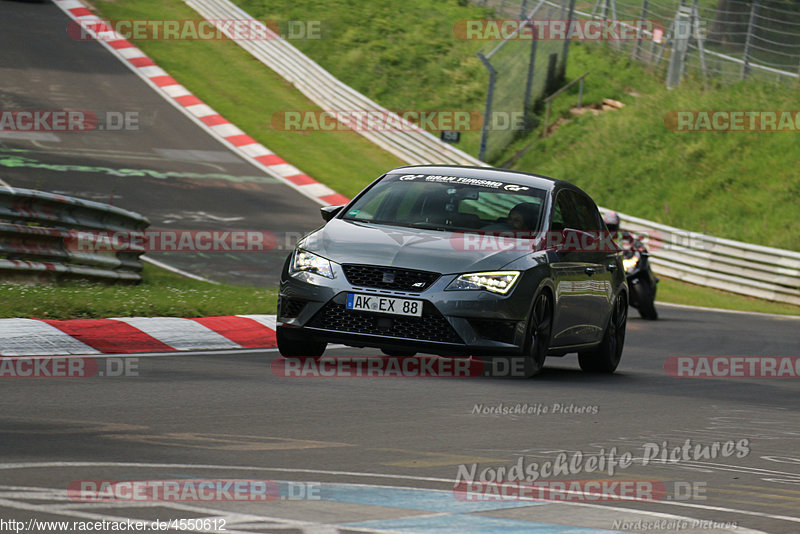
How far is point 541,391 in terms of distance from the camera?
9.42 m

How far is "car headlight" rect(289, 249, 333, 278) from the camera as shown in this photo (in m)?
Answer: 9.59

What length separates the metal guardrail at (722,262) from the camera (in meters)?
26.3

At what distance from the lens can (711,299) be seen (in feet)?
83.5

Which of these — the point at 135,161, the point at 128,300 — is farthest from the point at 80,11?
the point at 128,300

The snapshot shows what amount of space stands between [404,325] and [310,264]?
0.85 m

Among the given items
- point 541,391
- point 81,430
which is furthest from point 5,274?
point 81,430

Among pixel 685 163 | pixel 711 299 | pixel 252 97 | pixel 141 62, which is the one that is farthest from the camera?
pixel 141 62

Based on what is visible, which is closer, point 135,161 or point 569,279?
point 569,279

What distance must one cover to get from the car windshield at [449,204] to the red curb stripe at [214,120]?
69.9 ft

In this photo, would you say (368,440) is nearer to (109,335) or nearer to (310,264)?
(310,264)

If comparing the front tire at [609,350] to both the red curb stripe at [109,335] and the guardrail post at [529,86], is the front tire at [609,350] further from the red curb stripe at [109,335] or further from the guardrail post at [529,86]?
the guardrail post at [529,86]

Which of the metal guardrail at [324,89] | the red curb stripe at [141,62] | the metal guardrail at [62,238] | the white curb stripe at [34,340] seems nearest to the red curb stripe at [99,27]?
the red curb stripe at [141,62]

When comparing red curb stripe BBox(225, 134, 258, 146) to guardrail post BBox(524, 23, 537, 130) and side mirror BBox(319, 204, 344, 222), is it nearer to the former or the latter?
guardrail post BBox(524, 23, 537, 130)

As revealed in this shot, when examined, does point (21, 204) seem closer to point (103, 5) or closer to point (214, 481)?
point (214, 481)
